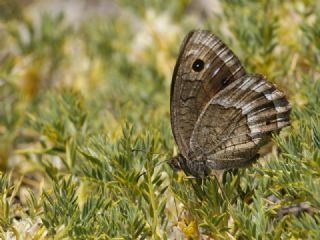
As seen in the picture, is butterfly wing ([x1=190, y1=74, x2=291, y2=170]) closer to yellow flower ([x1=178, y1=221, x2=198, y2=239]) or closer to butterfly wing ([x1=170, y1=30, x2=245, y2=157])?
butterfly wing ([x1=170, y1=30, x2=245, y2=157])

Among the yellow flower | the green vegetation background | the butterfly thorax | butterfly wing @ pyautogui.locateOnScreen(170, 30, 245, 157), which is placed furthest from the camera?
butterfly wing @ pyautogui.locateOnScreen(170, 30, 245, 157)

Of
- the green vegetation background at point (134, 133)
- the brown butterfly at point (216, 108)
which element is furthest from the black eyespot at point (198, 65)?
the green vegetation background at point (134, 133)

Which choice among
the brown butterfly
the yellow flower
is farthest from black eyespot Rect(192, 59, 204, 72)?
the yellow flower

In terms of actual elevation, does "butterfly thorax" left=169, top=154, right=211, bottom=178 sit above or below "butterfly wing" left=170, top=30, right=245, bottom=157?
below

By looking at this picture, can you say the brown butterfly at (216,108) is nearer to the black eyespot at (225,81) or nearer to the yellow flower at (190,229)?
the black eyespot at (225,81)

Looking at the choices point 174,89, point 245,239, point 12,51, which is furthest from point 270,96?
point 12,51

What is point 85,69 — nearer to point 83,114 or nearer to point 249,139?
point 83,114
